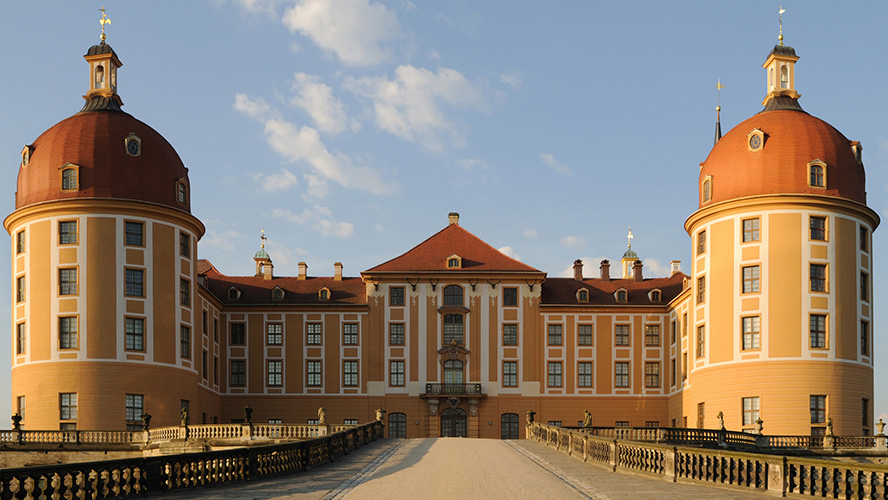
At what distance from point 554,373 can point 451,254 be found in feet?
31.4

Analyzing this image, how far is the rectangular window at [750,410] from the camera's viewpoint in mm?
52469

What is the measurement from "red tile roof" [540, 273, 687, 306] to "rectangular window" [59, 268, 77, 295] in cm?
2748

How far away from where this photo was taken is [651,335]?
6662cm

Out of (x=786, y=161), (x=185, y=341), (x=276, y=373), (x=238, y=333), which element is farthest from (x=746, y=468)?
(x=238, y=333)

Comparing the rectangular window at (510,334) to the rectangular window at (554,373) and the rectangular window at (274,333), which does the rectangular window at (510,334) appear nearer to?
the rectangular window at (554,373)

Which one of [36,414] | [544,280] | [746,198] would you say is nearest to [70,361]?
[36,414]

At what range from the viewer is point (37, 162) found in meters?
56.0

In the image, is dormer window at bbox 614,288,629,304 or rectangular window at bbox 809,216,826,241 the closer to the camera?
rectangular window at bbox 809,216,826,241

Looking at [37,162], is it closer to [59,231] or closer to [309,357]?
[59,231]

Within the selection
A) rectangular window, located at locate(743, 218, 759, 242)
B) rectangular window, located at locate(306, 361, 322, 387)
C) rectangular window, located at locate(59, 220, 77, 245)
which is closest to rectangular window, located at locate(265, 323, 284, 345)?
rectangular window, located at locate(306, 361, 322, 387)

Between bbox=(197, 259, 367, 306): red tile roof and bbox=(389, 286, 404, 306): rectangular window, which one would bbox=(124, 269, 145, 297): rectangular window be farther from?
bbox=(389, 286, 404, 306): rectangular window

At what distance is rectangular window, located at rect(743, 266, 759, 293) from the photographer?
53.8m

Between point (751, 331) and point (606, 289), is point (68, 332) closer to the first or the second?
point (606, 289)

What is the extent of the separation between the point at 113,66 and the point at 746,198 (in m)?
34.5
